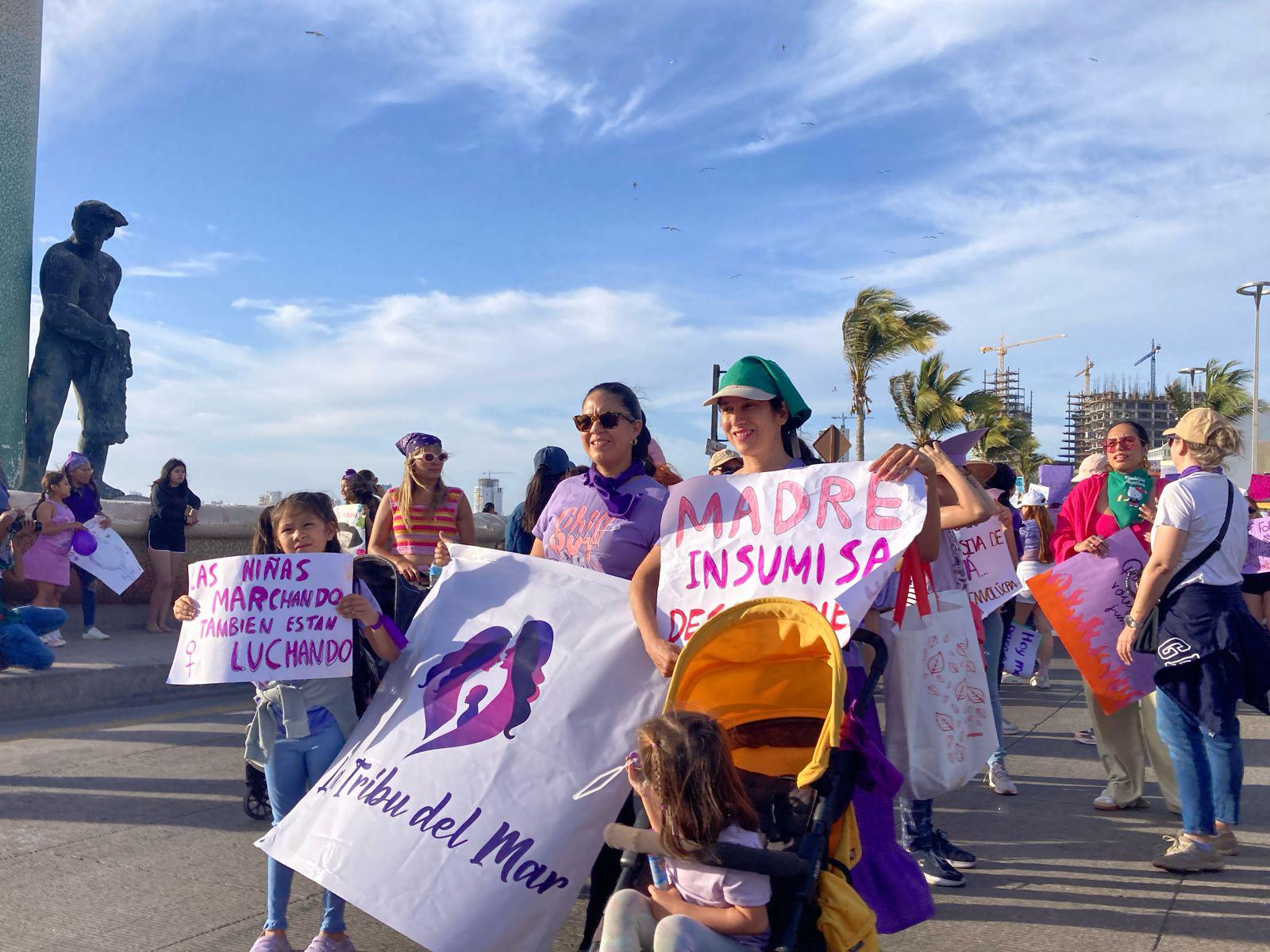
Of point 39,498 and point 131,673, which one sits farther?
point 39,498

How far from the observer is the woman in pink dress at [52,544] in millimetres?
9773

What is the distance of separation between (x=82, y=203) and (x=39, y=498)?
512cm

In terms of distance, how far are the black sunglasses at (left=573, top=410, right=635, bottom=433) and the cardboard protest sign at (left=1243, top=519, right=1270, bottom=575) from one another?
7.37 meters

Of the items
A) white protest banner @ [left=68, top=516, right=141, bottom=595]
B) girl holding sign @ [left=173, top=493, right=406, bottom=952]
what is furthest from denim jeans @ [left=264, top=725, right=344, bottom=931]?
white protest banner @ [left=68, top=516, right=141, bottom=595]

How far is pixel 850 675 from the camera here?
3.18 m

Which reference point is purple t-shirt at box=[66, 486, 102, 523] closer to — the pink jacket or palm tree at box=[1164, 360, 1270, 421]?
the pink jacket

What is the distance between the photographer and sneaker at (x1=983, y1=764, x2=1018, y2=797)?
583cm

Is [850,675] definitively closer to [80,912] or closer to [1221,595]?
[1221,595]

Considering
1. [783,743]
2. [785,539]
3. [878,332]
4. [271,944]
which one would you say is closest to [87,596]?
[271,944]

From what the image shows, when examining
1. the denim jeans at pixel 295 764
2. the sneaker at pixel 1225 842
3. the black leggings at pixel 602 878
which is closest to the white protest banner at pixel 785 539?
the black leggings at pixel 602 878

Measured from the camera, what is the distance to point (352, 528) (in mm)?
9250

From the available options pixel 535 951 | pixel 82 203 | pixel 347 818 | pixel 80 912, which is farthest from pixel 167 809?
pixel 82 203

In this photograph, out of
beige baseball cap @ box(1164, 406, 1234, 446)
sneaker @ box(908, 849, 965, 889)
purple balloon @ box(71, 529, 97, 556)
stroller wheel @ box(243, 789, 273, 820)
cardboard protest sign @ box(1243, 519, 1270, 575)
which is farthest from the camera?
purple balloon @ box(71, 529, 97, 556)

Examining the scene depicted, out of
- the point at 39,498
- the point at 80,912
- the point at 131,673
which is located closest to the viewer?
the point at 80,912
